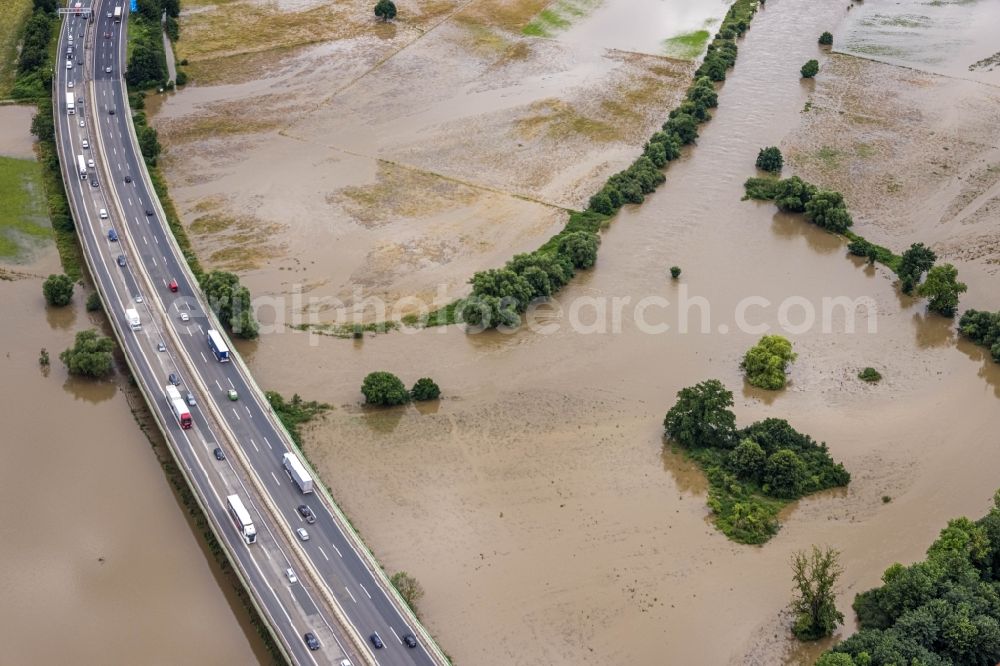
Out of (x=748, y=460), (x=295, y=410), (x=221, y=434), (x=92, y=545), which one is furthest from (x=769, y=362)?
(x=92, y=545)

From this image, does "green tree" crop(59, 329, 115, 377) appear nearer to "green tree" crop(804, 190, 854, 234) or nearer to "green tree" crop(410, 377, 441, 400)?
"green tree" crop(410, 377, 441, 400)

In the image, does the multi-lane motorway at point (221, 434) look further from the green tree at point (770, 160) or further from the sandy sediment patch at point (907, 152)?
the sandy sediment patch at point (907, 152)

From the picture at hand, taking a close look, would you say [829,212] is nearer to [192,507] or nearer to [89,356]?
[192,507]

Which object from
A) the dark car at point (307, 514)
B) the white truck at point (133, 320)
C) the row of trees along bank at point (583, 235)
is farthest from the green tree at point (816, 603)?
the white truck at point (133, 320)

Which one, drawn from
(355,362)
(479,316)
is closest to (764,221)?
(479,316)

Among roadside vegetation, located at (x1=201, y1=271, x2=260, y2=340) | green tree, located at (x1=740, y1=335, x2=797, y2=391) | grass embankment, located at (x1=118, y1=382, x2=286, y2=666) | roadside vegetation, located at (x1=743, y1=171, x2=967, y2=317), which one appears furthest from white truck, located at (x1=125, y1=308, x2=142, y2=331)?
roadside vegetation, located at (x1=743, y1=171, x2=967, y2=317)
